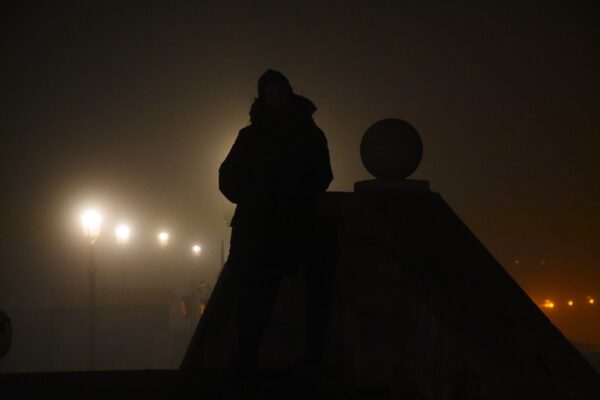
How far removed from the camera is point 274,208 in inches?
145

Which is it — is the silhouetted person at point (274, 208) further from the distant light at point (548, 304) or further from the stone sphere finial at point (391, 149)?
the distant light at point (548, 304)

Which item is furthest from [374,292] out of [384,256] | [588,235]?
[588,235]

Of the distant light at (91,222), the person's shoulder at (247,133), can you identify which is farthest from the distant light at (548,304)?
the person's shoulder at (247,133)

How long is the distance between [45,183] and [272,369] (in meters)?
49.3

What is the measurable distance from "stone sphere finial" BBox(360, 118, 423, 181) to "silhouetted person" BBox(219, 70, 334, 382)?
46 centimetres

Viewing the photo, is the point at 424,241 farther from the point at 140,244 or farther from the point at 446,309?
the point at 140,244

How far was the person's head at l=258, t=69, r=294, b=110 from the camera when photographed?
3.79m

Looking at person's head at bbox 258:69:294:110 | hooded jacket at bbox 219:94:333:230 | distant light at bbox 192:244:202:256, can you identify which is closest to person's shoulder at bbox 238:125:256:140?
hooded jacket at bbox 219:94:333:230

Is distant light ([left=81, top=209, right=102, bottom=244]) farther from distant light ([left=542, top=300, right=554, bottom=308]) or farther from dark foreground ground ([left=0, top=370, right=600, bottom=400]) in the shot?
distant light ([left=542, top=300, right=554, bottom=308])

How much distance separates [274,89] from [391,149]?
38.9 inches

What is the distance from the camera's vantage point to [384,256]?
341 centimetres

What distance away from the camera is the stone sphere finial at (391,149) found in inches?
162

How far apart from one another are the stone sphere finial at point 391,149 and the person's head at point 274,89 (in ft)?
2.58

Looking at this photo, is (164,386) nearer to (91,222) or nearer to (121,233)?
(91,222)
